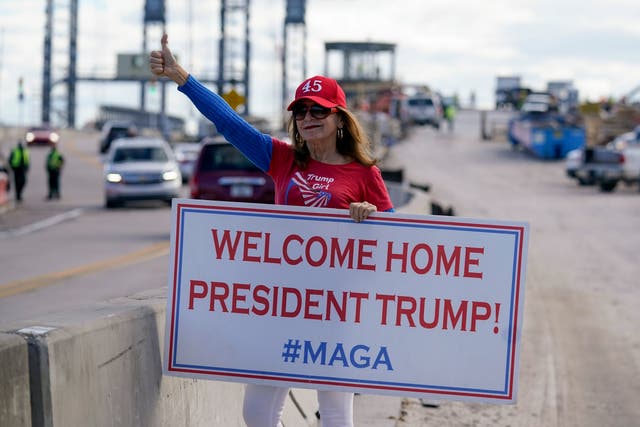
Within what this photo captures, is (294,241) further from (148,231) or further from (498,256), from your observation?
(148,231)

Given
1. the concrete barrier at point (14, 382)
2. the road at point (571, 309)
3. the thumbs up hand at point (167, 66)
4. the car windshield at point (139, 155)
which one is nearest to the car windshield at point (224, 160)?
the road at point (571, 309)

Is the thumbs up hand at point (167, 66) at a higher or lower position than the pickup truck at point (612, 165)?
higher

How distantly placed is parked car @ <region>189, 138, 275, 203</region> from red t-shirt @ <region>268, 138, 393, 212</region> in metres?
14.0

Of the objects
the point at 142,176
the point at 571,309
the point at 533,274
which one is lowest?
the point at 142,176

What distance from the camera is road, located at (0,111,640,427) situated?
8.65 metres

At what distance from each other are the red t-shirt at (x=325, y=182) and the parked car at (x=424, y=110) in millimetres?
73442

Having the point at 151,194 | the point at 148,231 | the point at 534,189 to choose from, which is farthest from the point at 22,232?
the point at 534,189

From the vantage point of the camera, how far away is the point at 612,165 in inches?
1394

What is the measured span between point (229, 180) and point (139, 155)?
1391 cm

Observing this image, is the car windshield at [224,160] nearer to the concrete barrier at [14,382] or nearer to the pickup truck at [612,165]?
the concrete barrier at [14,382]

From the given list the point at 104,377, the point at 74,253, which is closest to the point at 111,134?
the point at 74,253

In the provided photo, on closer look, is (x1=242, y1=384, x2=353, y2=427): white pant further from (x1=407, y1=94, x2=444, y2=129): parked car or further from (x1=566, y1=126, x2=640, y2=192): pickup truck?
(x1=407, y1=94, x2=444, y2=129): parked car

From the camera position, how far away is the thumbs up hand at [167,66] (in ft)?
16.9

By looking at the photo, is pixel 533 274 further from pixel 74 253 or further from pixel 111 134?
pixel 111 134
